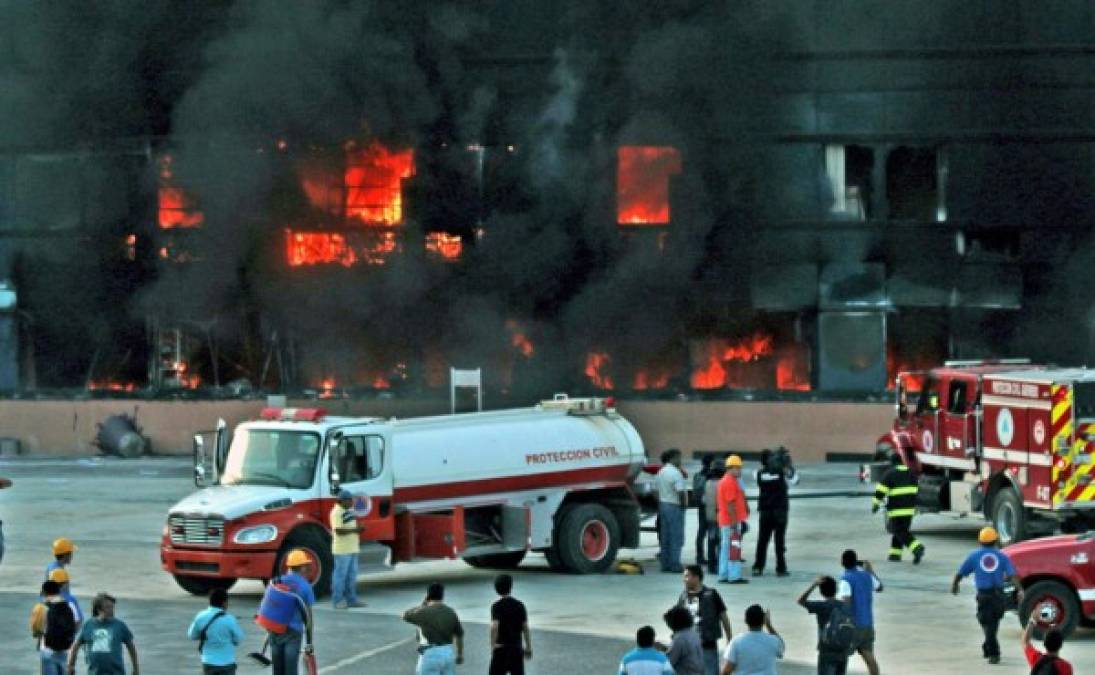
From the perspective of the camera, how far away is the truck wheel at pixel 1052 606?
766 inches

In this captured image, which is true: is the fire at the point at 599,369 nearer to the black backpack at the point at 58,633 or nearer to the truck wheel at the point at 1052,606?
the truck wheel at the point at 1052,606

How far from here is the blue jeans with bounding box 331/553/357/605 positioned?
2245cm

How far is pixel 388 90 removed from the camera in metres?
43.9

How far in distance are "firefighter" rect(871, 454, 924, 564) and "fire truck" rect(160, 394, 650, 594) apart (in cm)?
275

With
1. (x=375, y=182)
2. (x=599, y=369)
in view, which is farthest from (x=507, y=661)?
(x=375, y=182)

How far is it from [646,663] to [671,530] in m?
11.3

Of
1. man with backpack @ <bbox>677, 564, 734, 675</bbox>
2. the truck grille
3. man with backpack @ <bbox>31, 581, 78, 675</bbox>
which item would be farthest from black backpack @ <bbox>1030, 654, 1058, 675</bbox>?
the truck grille

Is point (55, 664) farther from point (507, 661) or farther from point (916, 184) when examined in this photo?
point (916, 184)

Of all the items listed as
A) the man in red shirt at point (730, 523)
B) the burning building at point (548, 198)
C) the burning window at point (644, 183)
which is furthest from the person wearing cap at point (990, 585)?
the burning window at point (644, 183)

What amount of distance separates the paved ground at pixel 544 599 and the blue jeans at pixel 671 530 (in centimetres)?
33

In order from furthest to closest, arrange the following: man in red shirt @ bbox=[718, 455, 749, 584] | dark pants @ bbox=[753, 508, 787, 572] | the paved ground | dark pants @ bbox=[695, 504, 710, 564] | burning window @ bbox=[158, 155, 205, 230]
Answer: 1. burning window @ bbox=[158, 155, 205, 230]
2. dark pants @ bbox=[695, 504, 710, 564]
3. dark pants @ bbox=[753, 508, 787, 572]
4. man in red shirt @ bbox=[718, 455, 749, 584]
5. the paved ground

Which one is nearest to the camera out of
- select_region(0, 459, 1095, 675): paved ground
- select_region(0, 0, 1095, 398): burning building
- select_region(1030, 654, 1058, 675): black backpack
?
A: select_region(1030, 654, 1058, 675): black backpack

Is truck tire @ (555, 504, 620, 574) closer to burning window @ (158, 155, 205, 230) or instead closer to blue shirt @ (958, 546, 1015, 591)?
blue shirt @ (958, 546, 1015, 591)

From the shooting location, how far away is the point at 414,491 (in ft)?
79.2
